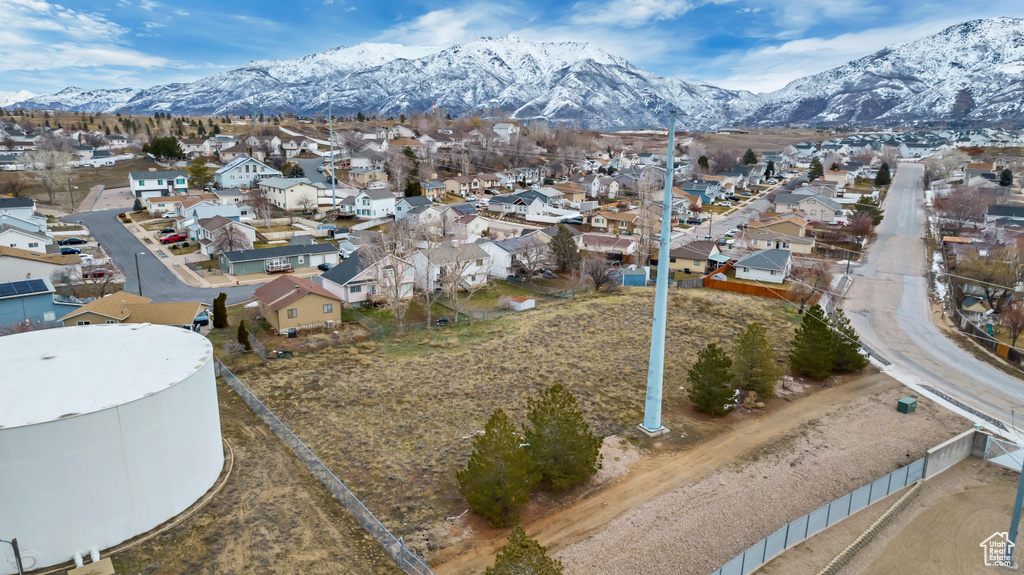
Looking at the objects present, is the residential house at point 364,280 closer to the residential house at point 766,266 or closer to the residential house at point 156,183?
the residential house at point 766,266

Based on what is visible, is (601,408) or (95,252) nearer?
(601,408)

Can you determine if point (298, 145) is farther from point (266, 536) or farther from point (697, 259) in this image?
point (266, 536)

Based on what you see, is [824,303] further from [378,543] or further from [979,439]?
[378,543]

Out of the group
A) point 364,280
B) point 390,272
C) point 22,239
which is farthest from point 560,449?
point 22,239

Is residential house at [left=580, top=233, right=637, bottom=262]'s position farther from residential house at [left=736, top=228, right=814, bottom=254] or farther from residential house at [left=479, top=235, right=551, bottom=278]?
residential house at [left=736, top=228, right=814, bottom=254]

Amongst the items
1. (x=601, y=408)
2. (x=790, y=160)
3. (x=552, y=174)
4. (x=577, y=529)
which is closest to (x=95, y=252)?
(x=601, y=408)

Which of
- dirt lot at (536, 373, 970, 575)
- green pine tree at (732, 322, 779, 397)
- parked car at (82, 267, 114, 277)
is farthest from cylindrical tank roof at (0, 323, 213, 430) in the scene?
parked car at (82, 267, 114, 277)
